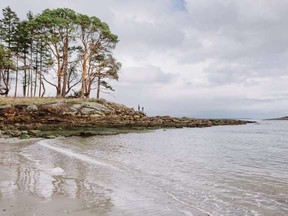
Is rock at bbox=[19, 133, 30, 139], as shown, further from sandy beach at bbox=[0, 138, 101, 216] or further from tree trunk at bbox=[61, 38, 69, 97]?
tree trunk at bbox=[61, 38, 69, 97]

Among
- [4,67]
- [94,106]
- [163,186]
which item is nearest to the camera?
[163,186]

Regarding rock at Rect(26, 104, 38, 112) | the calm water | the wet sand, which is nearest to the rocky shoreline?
rock at Rect(26, 104, 38, 112)

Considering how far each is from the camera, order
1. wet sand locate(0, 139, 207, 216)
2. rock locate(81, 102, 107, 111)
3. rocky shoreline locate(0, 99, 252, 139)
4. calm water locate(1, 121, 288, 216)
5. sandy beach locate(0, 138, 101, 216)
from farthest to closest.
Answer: rock locate(81, 102, 107, 111) < rocky shoreline locate(0, 99, 252, 139) < calm water locate(1, 121, 288, 216) < wet sand locate(0, 139, 207, 216) < sandy beach locate(0, 138, 101, 216)

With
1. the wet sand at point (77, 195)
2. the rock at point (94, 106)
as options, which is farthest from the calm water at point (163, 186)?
the rock at point (94, 106)

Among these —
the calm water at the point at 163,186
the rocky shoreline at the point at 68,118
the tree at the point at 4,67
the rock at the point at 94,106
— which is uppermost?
the tree at the point at 4,67

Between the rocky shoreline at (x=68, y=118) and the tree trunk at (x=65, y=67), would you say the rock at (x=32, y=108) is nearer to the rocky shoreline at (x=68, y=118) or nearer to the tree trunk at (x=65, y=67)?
the rocky shoreline at (x=68, y=118)

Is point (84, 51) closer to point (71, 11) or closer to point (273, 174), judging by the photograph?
point (71, 11)

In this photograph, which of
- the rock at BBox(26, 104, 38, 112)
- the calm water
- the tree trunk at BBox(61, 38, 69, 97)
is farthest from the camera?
the tree trunk at BBox(61, 38, 69, 97)

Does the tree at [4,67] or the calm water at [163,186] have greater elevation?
the tree at [4,67]

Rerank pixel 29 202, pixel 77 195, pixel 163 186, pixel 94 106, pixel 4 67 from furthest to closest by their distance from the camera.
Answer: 1. pixel 4 67
2. pixel 94 106
3. pixel 163 186
4. pixel 77 195
5. pixel 29 202

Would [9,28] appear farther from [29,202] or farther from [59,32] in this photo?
[29,202]

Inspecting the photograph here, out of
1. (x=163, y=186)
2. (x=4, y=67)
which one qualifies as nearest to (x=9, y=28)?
(x=4, y=67)

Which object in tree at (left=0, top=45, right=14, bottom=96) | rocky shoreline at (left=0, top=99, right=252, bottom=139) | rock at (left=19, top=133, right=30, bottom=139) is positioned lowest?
rock at (left=19, top=133, right=30, bottom=139)

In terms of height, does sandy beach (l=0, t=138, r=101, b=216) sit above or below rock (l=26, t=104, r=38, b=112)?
below
